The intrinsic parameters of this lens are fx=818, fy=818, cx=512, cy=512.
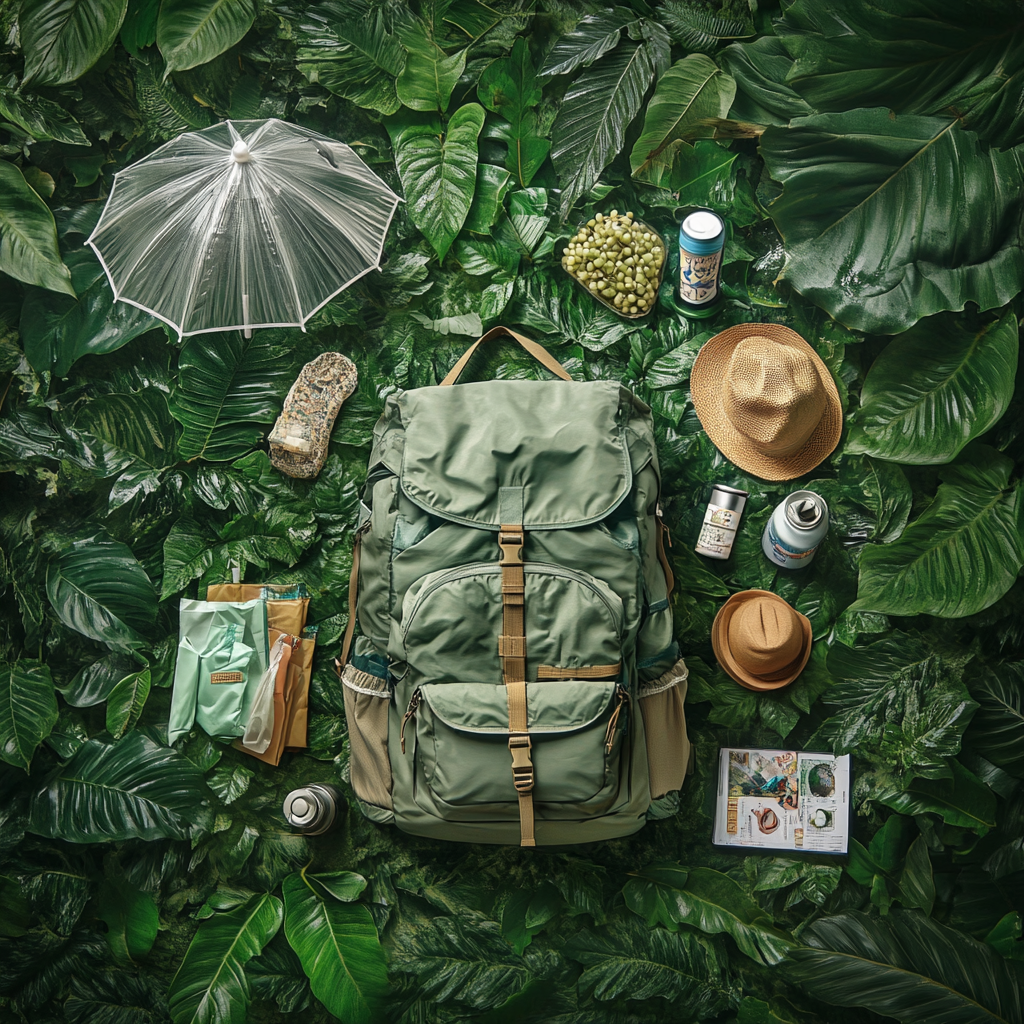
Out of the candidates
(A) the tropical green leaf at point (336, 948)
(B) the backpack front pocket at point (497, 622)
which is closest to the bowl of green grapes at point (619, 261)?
(B) the backpack front pocket at point (497, 622)

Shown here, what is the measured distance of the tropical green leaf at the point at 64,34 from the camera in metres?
2.05

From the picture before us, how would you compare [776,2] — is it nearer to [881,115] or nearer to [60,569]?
[881,115]

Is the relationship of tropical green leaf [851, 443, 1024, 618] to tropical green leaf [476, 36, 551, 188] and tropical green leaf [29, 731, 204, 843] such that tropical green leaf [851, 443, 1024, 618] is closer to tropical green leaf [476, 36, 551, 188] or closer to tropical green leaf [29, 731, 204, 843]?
tropical green leaf [476, 36, 551, 188]

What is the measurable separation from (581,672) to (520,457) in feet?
1.55

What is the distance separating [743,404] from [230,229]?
124cm

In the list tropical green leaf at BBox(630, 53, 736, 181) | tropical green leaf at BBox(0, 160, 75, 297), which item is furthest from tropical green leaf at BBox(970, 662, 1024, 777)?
tropical green leaf at BBox(0, 160, 75, 297)

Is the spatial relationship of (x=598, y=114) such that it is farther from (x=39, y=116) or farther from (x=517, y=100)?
(x=39, y=116)

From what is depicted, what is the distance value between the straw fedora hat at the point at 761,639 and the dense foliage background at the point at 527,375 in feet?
0.18

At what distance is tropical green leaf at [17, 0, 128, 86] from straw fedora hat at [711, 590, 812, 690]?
2.10 meters

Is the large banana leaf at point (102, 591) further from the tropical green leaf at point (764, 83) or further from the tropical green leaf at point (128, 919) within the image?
the tropical green leaf at point (764, 83)

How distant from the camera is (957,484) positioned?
1873 mm

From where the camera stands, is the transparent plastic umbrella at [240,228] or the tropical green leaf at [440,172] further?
the tropical green leaf at [440,172]

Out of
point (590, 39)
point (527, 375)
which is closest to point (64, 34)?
point (590, 39)

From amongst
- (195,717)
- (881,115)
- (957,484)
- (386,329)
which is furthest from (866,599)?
(195,717)
